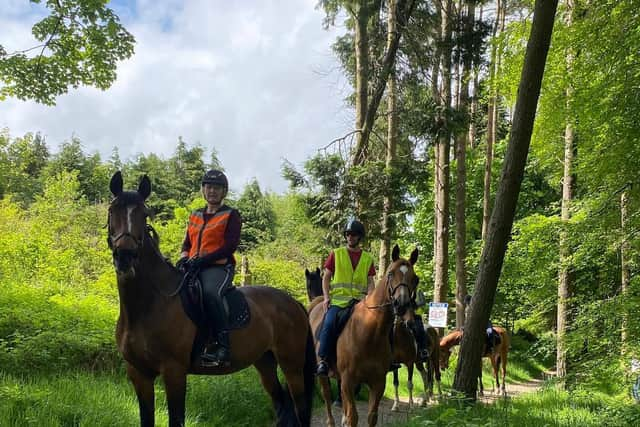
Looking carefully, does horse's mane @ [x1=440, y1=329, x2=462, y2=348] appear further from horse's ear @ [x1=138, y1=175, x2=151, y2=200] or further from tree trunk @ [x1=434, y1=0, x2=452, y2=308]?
horse's ear @ [x1=138, y1=175, x2=151, y2=200]

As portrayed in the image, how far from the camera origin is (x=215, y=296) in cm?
462

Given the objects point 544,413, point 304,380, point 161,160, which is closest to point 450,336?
point 544,413

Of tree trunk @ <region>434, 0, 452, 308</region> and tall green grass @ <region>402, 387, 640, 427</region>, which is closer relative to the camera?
tall green grass @ <region>402, 387, 640, 427</region>

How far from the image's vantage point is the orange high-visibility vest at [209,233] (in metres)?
4.86

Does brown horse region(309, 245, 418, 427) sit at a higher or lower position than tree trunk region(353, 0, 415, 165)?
lower

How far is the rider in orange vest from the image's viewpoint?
4641mm

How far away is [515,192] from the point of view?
638 centimetres

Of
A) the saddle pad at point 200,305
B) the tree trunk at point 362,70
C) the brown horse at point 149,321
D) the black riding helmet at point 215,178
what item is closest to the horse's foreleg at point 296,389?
the brown horse at point 149,321

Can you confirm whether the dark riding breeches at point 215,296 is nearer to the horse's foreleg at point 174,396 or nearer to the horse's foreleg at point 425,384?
the horse's foreleg at point 174,396

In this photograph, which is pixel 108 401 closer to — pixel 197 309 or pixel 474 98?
pixel 197 309

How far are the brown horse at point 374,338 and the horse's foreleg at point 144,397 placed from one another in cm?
240

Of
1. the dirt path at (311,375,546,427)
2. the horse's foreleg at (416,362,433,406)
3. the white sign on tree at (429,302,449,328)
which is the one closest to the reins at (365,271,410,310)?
the dirt path at (311,375,546,427)

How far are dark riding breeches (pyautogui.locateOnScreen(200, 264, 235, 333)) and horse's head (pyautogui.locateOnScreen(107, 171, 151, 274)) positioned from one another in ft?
2.44

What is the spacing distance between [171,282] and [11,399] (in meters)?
2.02
